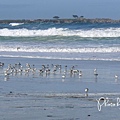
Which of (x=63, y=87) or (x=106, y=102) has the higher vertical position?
(x=63, y=87)

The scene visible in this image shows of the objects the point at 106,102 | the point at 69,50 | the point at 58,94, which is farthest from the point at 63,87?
the point at 69,50

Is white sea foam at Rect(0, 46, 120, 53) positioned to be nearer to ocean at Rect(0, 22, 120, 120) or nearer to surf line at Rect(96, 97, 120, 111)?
ocean at Rect(0, 22, 120, 120)

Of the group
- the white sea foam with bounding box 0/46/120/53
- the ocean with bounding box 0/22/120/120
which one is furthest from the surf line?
the white sea foam with bounding box 0/46/120/53

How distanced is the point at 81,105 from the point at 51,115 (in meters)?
1.40

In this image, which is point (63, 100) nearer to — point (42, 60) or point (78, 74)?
point (78, 74)

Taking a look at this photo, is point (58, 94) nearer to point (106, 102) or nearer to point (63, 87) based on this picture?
point (63, 87)

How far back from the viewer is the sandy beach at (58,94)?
42.3 ft

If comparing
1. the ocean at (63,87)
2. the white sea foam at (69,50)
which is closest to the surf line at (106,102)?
the ocean at (63,87)

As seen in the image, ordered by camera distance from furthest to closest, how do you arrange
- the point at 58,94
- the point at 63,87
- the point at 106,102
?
the point at 63,87 < the point at 58,94 < the point at 106,102

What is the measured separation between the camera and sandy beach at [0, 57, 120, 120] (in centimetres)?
1291

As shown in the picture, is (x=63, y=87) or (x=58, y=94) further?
(x=63, y=87)

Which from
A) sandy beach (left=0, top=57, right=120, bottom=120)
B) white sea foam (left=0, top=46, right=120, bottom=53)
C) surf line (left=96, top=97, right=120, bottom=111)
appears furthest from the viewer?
white sea foam (left=0, top=46, right=120, bottom=53)

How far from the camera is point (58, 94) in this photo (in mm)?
15820

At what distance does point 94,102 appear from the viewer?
14.5 metres
